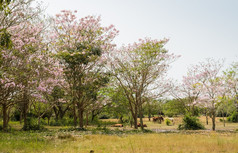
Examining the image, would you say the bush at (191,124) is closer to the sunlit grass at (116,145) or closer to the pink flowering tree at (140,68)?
the pink flowering tree at (140,68)

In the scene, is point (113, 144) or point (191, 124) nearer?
point (113, 144)

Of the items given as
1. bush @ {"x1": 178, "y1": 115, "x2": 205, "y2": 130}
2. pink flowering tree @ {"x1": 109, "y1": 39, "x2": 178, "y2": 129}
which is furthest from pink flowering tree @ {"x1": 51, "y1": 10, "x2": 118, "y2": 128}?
bush @ {"x1": 178, "y1": 115, "x2": 205, "y2": 130}

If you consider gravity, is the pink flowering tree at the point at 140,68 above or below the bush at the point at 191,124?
above

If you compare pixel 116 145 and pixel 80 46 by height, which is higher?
pixel 80 46

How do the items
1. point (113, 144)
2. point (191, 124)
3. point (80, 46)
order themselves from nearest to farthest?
1. point (113, 144)
2. point (80, 46)
3. point (191, 124)

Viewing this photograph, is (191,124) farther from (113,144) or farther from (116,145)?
(116,145)

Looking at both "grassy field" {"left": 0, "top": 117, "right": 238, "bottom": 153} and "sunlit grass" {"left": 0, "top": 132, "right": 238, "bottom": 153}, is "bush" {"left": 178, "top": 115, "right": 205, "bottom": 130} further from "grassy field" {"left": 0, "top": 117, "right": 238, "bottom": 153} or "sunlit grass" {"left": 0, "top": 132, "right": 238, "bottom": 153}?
"sunlit grass" {"left": 0, "top": 132, "right": 238, "bottom": 153}

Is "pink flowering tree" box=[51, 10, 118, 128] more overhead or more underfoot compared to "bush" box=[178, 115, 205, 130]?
more overhead

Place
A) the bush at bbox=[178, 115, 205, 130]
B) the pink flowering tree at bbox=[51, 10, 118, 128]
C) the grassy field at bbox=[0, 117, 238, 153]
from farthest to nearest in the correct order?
the bush at bbox=[178, 115, 205, 130], the pink flowering tree at bbox=[51, 10, 118, 128], the grassy field at bbox=[0, 117, 238, 153]

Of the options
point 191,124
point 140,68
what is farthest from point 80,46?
point 191,124

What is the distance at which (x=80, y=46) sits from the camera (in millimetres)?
18609

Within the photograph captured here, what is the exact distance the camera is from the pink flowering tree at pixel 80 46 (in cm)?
1831

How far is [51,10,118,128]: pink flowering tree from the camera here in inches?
721

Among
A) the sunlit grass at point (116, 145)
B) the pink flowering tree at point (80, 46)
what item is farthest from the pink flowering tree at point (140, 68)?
the sunlit grass at point (116, 145)
